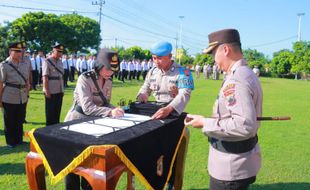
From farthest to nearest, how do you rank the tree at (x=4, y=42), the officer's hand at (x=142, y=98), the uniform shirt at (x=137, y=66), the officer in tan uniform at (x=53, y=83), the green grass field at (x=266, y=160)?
the uniform shirt at (x=137, y=66) → the tree at (x=4, y=42) → the officer in tan uniform at (x=53, y=83) → the green grass field at (x=266, y=160) → the officer's hand at (x=142, y=98)

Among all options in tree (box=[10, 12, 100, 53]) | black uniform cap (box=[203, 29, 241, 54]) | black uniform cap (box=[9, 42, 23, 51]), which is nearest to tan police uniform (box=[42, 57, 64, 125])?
black uniform cap (box=[9, 42, 23, 51])

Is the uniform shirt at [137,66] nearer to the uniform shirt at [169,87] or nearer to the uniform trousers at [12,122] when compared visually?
the uniform trousers at [12,122]

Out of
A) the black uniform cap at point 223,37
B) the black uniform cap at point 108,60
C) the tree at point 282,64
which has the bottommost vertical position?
the black uniform cap at point 108,60

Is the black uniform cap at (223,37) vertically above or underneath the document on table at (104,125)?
above

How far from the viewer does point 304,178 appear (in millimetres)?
4762

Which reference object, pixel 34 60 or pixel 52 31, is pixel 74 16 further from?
pixel 34 60

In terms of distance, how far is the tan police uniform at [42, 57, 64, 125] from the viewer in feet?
21.1

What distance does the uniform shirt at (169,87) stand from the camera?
11.7 feet

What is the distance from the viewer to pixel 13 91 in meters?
5.82

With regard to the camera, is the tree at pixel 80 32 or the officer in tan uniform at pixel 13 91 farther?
the tree at pixel 80 32

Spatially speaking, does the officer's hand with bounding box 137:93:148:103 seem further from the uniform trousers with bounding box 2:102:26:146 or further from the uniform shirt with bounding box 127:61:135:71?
the uniform shirt with bounding box 127:61:135:71

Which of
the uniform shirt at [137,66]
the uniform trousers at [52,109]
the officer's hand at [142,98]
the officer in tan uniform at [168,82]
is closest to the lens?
the officer in tan uniform at [168,82]

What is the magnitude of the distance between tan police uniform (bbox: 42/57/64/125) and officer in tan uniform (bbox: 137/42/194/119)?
3213 mm

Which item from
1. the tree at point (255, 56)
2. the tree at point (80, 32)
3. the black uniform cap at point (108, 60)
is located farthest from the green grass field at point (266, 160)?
the tree at point (255, 56)
